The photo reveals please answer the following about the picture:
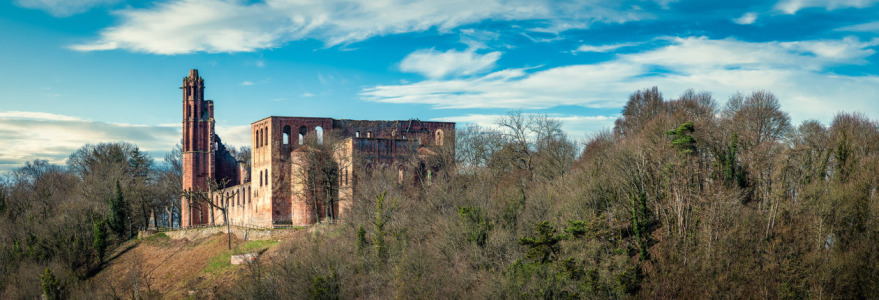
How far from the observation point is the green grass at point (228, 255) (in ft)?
133

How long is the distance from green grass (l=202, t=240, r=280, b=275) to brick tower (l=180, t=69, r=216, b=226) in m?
18.1

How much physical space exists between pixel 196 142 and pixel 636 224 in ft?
137

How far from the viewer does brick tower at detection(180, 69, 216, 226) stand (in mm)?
59531

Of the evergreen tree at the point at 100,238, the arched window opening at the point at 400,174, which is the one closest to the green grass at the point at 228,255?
the arched window opening at the point at 400,174

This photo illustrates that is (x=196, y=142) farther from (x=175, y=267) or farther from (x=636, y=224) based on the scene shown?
(x=636, y=224)

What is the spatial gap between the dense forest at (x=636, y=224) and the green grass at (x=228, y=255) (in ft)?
11.5

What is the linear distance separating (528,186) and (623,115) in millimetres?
14961

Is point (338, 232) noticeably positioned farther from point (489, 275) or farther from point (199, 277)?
point (489, 275)

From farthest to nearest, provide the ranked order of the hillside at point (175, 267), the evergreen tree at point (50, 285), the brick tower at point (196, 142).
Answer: the brick tower at point (196, 142) < the evergreen tree at point (50, 285) < the hillside at point (175, 267)

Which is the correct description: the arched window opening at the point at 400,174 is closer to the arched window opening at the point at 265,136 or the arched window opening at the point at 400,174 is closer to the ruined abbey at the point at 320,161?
the ruined abbey at the point at 320,161

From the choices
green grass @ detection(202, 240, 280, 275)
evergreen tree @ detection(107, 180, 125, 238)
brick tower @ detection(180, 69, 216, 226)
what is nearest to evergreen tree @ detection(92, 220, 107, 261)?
evergreen tree @ detection(107, 180, 125, 238)

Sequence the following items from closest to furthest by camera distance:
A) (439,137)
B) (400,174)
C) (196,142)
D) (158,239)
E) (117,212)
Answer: (400,174)
(439,137)
(158,239)
(117,212)
(196,142)

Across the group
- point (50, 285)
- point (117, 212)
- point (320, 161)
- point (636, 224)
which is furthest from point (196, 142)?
point (636, 224)

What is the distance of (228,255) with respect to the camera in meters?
42.0
